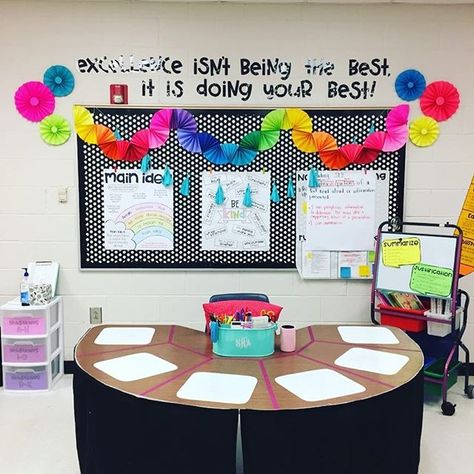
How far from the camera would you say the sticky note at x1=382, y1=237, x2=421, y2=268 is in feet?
12.3

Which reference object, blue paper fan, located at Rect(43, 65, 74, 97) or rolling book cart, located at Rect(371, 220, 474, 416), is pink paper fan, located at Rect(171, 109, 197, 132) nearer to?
blue paper fan, located at Rect(43, 65, 74, 97)

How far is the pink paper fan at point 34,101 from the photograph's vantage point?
154 inches

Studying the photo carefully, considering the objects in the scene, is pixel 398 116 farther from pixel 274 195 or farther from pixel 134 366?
pixel 134 366

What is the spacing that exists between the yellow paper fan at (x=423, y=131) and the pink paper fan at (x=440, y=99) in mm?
60

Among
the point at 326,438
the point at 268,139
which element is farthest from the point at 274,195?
the point at 326,438

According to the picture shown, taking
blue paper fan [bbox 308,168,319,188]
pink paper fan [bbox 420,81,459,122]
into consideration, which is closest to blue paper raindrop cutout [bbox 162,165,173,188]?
blue paper fan [bbox 308,168,319,188]

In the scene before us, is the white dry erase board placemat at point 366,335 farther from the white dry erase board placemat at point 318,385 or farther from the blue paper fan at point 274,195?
the blue paper fan at point 274,195

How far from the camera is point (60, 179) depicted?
13.2 feet

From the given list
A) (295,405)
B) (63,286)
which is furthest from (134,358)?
(63,286)

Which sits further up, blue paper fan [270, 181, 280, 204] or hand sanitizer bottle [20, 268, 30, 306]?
blue paper fan [270, 181, 280, 204]

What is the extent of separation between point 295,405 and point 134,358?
85 cm

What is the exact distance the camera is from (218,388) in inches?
86.4

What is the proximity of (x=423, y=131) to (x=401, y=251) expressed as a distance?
921 millimetres

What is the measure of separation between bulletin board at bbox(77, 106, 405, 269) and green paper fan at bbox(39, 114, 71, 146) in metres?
0.12
